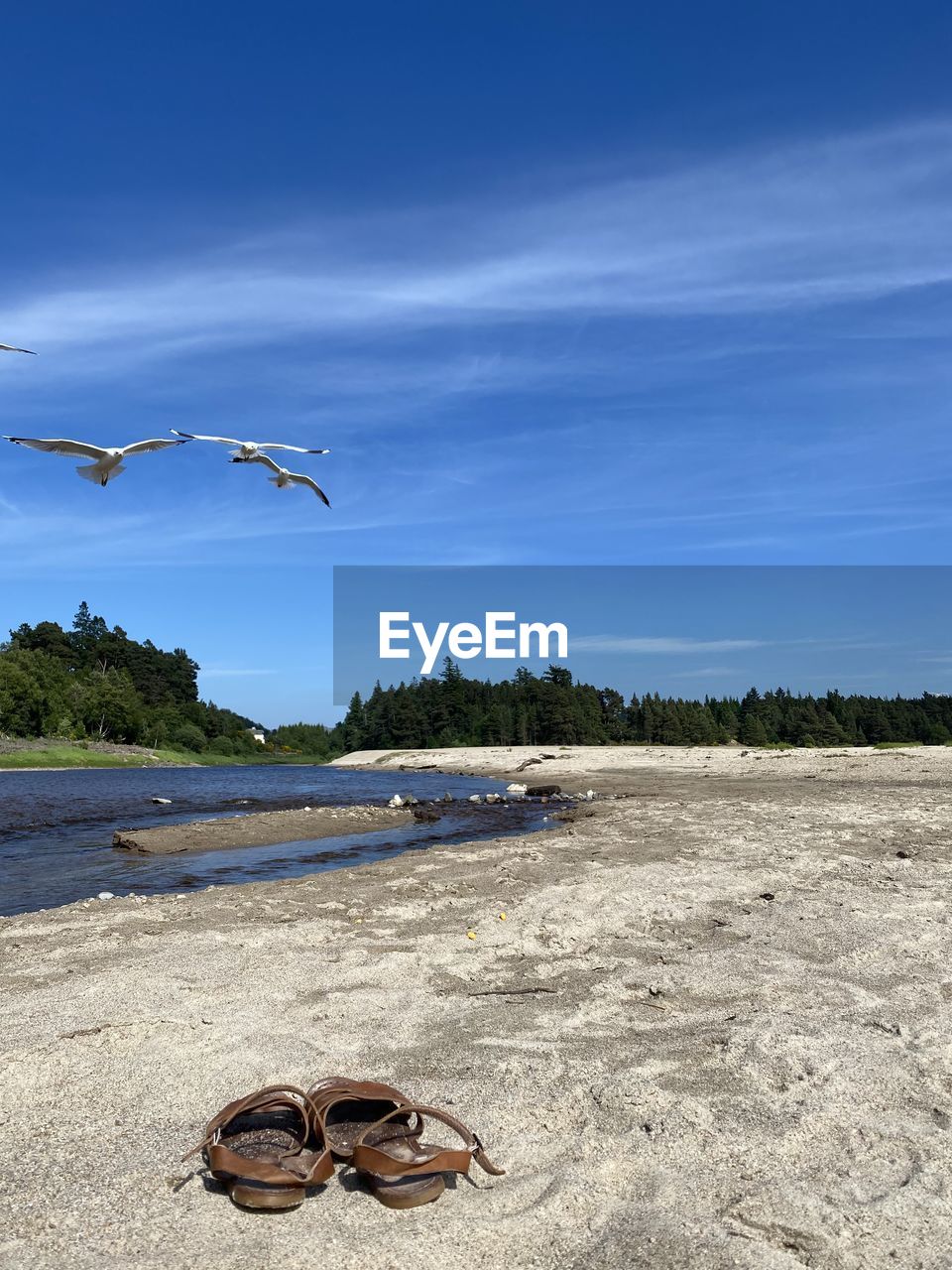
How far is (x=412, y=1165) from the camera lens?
4.00m

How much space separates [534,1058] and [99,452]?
26.0 ft

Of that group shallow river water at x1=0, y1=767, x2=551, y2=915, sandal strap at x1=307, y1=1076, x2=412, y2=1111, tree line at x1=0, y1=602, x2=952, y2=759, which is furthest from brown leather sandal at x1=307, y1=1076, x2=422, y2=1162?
tree line at x1=0, y1=602, x2=952, y2=759

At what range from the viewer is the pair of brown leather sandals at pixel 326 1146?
3.98m

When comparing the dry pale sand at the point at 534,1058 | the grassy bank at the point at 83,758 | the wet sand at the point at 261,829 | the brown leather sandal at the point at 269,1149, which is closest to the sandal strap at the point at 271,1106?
the brown leather sandal at the point at 269,1149

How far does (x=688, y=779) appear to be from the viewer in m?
36.2

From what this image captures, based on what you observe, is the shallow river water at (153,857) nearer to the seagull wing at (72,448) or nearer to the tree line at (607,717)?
the seagull wing at (72,448)

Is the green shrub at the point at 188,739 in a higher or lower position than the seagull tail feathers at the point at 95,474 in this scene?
lower

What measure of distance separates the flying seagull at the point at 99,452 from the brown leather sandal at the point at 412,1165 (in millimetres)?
7740

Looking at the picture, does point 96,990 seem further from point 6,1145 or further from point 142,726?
point 142,726

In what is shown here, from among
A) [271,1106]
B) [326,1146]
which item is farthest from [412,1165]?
[271,1106]

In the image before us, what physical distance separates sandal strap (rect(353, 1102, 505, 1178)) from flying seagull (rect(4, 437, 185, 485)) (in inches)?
304

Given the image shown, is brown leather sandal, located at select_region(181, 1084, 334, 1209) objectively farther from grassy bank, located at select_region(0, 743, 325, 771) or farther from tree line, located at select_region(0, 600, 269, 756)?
tree line, located at select_region(0, 600, 269, 756)

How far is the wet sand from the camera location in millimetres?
18969

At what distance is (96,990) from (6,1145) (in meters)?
2.66
